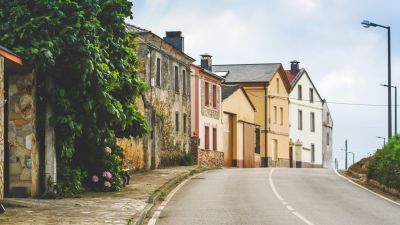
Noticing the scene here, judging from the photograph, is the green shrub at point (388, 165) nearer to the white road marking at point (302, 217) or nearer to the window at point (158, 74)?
the white road marking at point (302, 217)

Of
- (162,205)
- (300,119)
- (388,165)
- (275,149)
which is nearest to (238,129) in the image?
(275,149)

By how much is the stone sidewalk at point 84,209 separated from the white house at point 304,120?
175ft

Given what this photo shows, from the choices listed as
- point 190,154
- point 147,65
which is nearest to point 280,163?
point 190,154

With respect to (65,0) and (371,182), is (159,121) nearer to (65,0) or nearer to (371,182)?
(371,182)

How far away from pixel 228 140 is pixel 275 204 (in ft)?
125

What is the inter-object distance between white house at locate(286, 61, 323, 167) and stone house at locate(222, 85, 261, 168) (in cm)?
1373

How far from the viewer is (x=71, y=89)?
2178 cm

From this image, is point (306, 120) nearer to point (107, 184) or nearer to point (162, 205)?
point (107, 184)

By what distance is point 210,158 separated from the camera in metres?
53.6

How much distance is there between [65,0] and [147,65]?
2127 cm

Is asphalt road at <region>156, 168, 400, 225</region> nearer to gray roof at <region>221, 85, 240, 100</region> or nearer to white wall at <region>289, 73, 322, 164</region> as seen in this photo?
gray roof at <region>221, 85, 240, 100</region>

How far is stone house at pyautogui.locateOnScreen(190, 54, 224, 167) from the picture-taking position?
2061 inches

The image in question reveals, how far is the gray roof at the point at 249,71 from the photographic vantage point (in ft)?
236

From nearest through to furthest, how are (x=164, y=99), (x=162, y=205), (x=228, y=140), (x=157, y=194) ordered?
1. (x=162, y=205)
2. (x=157, y=194)
3. (x=164, y=99)
4. (x=228, y=140)
